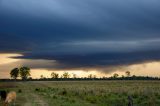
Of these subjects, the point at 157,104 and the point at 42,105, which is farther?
the point at 42,105

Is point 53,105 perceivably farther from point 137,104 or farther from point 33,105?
point 137,104

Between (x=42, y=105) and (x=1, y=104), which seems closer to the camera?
(x=42, y=105)

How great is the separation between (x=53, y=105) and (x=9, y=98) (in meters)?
5.67

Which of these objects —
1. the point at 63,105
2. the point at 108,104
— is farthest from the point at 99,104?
the point at 63,105

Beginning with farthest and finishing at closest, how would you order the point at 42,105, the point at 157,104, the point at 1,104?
the point at 1,104 → the point at 42,105 → the point at 157,104

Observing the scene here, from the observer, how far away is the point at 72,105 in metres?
35.0

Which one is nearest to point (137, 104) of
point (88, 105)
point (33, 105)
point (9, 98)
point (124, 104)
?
point (124, 104)

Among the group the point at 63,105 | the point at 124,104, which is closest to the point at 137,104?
the point at 124,104

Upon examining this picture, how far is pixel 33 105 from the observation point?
3525cm

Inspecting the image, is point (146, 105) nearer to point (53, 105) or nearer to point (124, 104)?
point (124, 104)

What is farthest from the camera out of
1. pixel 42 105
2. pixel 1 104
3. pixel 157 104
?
pixel 1 104

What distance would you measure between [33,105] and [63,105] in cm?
269

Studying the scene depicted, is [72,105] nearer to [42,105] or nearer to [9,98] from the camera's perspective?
[42,105]

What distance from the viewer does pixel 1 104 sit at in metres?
37.6
